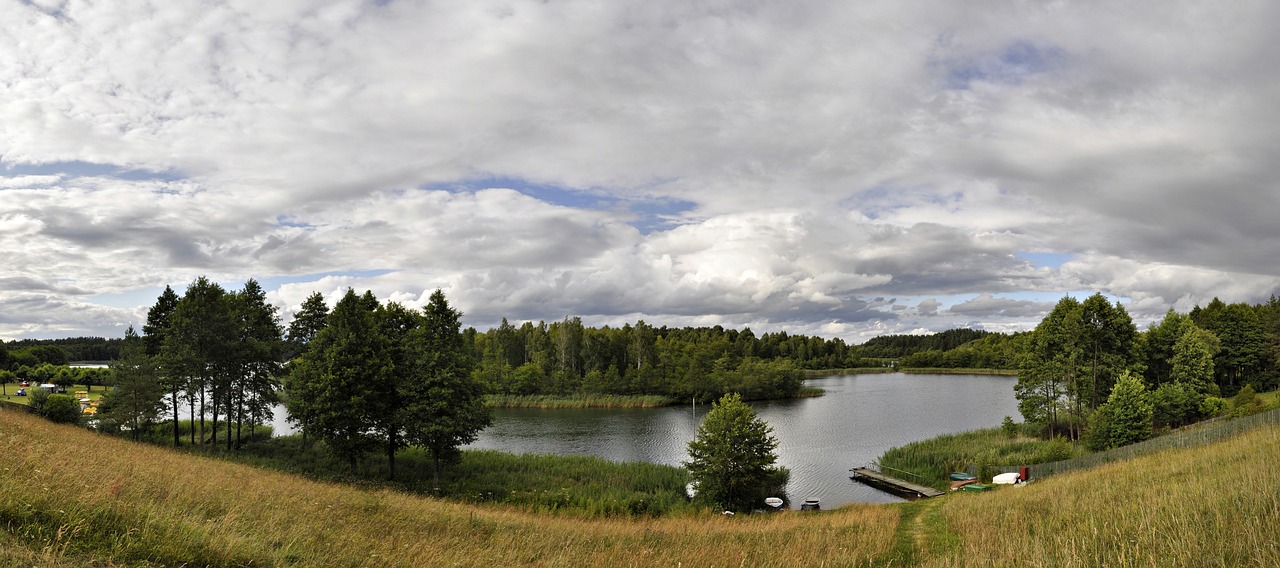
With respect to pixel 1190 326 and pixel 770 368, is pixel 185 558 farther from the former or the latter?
pixel 770 368

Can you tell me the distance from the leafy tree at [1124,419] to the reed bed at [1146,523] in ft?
79.4

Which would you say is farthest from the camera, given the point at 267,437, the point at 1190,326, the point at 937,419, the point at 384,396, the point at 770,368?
the point at 770,368

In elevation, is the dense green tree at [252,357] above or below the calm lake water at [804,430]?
above

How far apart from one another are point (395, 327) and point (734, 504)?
20.4 meters

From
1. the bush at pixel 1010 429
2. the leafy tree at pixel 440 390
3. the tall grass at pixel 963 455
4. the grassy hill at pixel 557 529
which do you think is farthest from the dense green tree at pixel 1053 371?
the leafy tree at pixel 440 390

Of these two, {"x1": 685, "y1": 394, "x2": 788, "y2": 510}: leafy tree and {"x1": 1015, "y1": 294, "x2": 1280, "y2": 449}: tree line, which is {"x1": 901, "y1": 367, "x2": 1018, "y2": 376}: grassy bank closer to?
{"x1": 1015, "y1": 294, "x2": 1280, "y2": 449}: tree line

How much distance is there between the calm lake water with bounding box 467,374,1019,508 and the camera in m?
41.2

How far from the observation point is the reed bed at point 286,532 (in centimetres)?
685

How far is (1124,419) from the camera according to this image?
36062 mm

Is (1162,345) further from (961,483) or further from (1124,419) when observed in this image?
(961,483)

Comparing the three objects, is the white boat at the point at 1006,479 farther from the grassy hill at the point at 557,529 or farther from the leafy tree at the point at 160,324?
the leafy tree at the point at 160,324

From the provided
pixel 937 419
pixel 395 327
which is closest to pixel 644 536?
pixel 395 327

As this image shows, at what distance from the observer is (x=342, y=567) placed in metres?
8.10

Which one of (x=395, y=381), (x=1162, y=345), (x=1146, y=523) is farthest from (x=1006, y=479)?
(x=1162, y=345)
